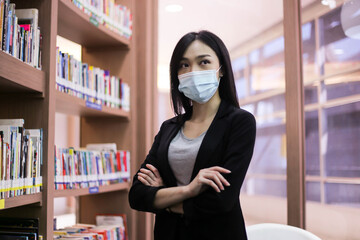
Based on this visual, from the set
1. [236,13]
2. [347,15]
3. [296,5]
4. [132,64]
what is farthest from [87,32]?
[347,15]

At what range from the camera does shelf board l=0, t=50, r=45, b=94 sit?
5.70 ft

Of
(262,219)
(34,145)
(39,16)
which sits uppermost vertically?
(39,16)

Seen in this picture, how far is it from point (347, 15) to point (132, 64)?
65.5 inches

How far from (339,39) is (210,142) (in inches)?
55.8

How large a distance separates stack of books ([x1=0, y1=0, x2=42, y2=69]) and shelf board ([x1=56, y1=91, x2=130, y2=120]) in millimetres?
344

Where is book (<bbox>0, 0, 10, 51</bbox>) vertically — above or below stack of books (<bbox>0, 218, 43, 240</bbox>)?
above

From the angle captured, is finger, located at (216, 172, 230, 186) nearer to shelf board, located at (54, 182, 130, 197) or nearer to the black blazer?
the black blazer

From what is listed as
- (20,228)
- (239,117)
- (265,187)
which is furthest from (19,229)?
(265,187)

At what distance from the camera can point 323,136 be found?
2.52 m

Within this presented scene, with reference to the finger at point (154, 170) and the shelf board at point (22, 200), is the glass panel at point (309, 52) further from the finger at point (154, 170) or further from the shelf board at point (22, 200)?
the shelf board at point (22, 200)

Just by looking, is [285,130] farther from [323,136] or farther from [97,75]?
[97,75]

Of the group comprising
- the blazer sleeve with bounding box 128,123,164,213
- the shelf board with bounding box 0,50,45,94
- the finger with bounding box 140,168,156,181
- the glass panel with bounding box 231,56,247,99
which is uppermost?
the glass panel with bounding box 231,56,247,99

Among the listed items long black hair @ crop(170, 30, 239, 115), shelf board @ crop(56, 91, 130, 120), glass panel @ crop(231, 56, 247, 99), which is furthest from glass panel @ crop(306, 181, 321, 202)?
shelf board @ crop(56, 91, 130, 120)

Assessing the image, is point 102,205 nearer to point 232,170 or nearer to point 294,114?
point 294,114
